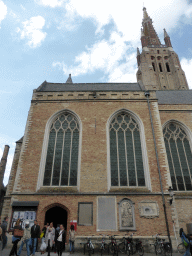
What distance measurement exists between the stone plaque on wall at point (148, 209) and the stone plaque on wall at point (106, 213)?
65.9 inches

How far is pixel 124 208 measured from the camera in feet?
37.3

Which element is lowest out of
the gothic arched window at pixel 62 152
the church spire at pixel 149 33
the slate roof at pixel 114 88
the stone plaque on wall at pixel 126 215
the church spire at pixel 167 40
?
the stone plaque on wall at pixel 126 215

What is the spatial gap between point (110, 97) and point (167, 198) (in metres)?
8.62

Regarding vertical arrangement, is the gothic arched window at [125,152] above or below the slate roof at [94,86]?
below

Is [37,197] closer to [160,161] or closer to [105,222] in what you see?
[105,222]

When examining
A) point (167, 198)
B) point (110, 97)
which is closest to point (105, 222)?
point (167, 198)

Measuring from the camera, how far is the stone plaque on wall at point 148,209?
11.2 meters

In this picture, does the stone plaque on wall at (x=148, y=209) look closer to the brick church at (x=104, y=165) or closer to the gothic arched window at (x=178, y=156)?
the brick church at (x=104, y=165)

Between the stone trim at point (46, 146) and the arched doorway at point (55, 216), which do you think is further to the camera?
the arched doorway at point (55, 216)

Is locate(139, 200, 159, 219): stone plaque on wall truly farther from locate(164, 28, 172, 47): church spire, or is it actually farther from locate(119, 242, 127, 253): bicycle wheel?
locate(164, 28, 172, 47): church spire

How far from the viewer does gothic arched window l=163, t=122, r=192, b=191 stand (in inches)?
563

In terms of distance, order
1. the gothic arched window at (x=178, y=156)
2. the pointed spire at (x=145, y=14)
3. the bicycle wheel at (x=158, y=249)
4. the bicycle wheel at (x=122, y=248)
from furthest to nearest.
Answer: the pointed spire at (x=145, y=14), the gothic arched window at (x=178, y=156), the bicycle wheel at (x=122, y=248), the bicycle wheel at (x=158, y=249)

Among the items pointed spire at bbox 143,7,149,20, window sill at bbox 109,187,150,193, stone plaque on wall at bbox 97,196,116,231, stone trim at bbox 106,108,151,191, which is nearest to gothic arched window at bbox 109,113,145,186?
stone trim at bbox 106,108,151,191

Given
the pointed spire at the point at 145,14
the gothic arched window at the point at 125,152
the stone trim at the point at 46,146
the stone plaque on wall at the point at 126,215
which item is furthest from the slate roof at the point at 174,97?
the pointed spire at the point at 145,14
